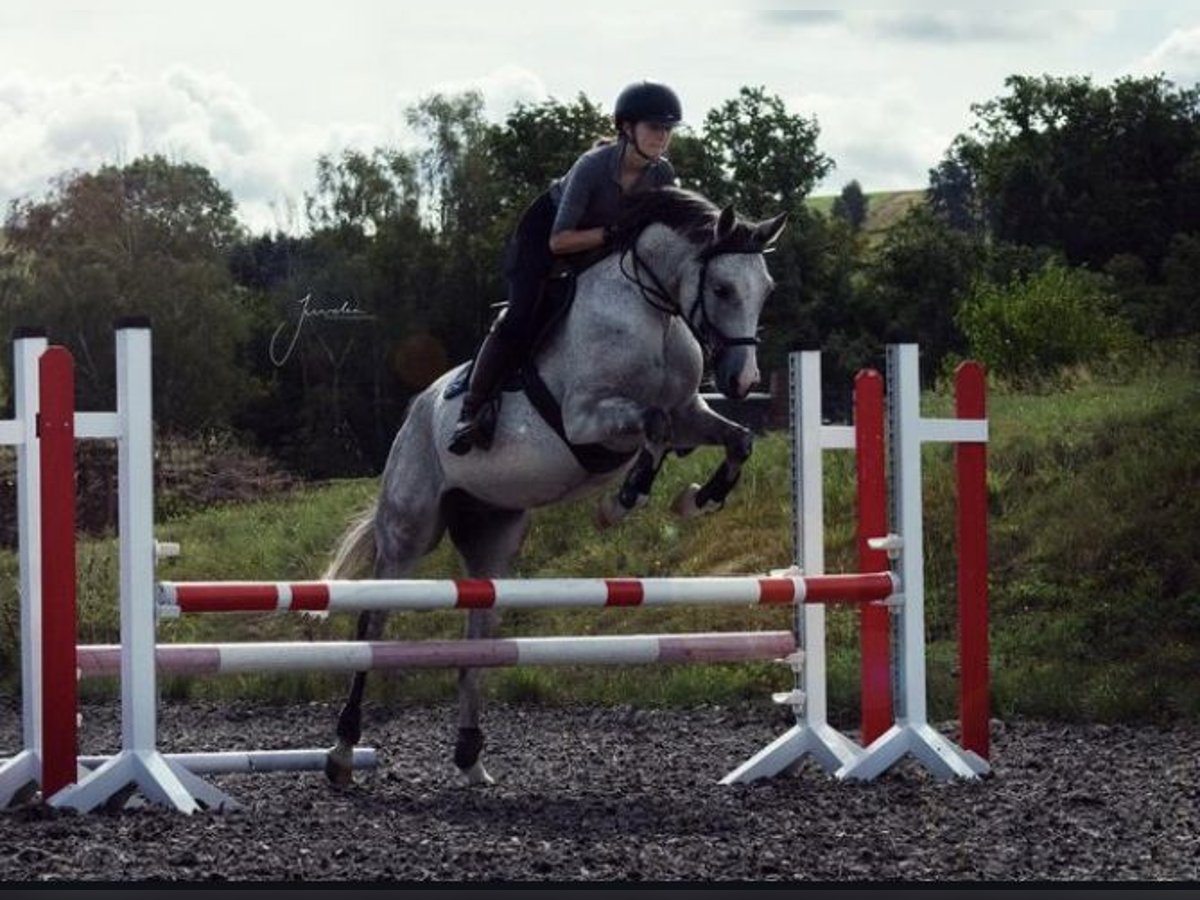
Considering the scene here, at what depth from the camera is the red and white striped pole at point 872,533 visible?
746 cm

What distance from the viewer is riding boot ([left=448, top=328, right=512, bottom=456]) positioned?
7.27 m

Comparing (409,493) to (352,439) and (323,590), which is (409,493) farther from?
(352,439)

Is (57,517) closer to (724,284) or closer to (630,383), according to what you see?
(630,383)

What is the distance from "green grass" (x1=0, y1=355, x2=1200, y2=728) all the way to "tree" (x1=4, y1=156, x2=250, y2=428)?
2094 centimetres

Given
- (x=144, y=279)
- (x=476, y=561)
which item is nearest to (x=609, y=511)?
(x=476, y=561)

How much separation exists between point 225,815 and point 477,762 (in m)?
1.59

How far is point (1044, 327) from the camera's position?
37.5 meters

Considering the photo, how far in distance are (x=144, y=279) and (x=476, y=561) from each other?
114 ft

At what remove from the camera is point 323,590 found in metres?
6.61

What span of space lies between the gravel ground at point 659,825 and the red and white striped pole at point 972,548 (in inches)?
15.5

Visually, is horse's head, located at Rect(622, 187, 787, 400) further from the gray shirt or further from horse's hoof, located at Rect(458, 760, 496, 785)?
horse's hoof, located at Rect(458, 760, 496, 785)

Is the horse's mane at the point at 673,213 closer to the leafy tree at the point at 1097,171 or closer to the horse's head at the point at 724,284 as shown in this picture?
the horse's head at the point at 724,284

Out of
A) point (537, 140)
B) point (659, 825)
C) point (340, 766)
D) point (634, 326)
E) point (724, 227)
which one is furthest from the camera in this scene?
point (537, 140)

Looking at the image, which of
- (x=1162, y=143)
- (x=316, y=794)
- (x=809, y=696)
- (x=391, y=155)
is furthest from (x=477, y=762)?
(x=1162, y=143)
